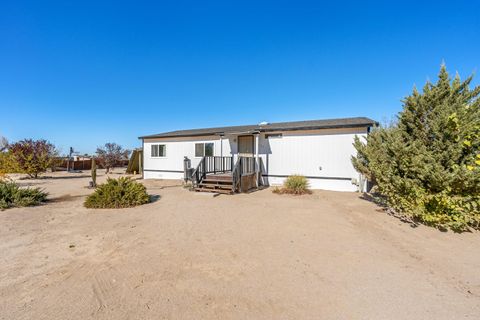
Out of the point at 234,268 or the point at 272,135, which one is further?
the point at 272,135

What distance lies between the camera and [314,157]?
405 inches

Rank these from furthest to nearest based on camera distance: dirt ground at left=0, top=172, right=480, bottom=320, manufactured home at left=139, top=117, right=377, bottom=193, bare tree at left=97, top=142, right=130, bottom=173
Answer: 1. bare tree at left=97, top=142, right=130, bottom=173
2. manufactured home at left=139, top=117, right=377, bottom=193
3. dirt ground at left=0, top=172, right=480, bottom=320

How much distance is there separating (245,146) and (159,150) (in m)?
6.61

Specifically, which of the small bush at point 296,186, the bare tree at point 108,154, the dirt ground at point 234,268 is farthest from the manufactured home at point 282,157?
the bare tree at point 108,154

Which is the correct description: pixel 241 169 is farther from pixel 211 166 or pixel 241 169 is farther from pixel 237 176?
pixel 211 166

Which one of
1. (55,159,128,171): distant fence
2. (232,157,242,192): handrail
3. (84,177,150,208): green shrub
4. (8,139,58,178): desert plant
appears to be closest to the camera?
(84,177,150,208): green shrub

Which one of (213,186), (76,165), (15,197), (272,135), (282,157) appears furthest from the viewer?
(76,165)

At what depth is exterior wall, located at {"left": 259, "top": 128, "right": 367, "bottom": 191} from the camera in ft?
31.8

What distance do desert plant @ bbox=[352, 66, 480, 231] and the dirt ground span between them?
1.57 feet

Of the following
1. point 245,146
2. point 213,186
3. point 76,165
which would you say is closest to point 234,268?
point 213,186

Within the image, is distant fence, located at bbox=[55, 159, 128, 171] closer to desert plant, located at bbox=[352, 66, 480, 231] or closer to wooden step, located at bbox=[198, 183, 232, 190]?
wooden step, located at bbox=[198, 183, 232, 190]

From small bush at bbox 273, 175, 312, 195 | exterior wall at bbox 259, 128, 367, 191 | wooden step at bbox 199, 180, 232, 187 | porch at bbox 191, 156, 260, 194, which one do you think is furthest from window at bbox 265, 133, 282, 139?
wooden step at bbox 199, 180, 232, 187

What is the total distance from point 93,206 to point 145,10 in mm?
8365

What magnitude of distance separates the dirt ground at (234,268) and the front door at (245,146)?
641 centimetres
